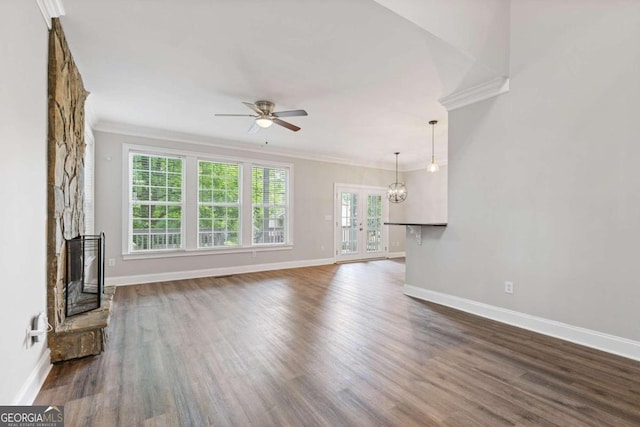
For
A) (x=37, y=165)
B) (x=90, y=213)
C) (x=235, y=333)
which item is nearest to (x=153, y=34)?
(x=37, y=165)

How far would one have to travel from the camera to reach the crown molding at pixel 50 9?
2.03m

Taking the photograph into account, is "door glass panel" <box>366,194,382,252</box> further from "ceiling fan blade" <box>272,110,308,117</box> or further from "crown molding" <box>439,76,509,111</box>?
"ceiling fan blade" <box>272,110,308,117</box>

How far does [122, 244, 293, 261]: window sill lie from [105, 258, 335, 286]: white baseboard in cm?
31

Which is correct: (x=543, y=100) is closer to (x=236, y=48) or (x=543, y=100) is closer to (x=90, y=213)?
(x=236, y=48)

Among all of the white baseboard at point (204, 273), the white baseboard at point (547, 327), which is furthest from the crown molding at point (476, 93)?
the white baseboard at point (204, 273)

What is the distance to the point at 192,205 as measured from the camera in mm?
5500

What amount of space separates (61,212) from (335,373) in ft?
8.54

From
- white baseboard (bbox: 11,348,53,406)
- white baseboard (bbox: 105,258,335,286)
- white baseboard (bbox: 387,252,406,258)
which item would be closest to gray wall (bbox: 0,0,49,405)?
white baseboard (bbox: 11,348,53,406)

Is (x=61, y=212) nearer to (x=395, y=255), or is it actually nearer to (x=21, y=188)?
(x=21, y=188)

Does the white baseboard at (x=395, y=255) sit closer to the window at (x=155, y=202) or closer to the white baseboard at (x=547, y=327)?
the white baseboard at (x=547, y=327)

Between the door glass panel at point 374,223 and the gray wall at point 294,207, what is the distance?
0.42m

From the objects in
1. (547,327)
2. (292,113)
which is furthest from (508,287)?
(292,113)

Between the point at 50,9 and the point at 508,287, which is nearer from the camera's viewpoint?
the point at 50,9

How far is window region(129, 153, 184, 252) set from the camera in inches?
Answer: 200
